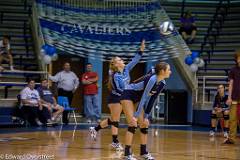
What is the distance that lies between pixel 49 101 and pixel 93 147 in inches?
278

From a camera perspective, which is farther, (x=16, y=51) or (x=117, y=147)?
(x=16, y=51)

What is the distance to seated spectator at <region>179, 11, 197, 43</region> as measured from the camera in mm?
22703

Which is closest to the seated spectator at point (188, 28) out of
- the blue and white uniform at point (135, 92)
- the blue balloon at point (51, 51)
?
the blue balloon at point (51, 51)

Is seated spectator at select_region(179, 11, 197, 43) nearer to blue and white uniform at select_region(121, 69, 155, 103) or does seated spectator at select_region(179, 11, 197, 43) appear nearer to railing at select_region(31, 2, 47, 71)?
railing at select_region(31, 2, 47, 71)

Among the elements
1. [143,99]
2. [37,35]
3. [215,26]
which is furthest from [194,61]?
[143,99]

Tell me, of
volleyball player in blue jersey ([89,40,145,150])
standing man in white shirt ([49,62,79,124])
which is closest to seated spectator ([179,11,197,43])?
standing man in white shirt ([49,62,79,124])

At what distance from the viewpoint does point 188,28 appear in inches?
897

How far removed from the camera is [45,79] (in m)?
19.0

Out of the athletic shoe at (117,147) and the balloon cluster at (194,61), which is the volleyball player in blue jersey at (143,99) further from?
the balloon cluster at (194,61)

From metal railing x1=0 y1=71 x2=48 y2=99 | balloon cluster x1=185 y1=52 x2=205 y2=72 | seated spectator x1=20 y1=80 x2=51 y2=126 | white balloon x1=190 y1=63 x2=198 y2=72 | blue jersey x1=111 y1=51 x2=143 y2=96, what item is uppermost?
balloon cluster x1=185 y1=52 x2=205 y2=72

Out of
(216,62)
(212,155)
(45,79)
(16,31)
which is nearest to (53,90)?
(45,79)

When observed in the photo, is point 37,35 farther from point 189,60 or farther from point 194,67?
point 194,67

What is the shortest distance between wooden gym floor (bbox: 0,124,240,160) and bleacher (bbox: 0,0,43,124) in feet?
10.2

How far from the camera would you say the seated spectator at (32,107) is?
17734 millimetres
